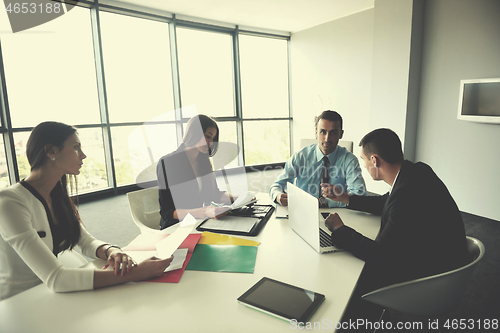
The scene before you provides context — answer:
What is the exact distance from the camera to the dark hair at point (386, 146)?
1.58m

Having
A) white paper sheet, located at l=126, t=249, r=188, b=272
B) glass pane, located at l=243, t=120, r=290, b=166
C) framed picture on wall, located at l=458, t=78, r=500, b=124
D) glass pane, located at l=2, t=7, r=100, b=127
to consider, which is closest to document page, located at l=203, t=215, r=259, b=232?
white paper sheet, located at l=126, t=249, r=188, b=272

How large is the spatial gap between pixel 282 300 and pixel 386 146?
3.28ft

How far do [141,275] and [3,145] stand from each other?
4.31 metres

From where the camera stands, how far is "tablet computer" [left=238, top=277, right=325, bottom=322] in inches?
39.0

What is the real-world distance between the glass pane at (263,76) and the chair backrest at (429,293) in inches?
227

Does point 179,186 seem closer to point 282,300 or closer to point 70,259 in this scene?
point 70,259

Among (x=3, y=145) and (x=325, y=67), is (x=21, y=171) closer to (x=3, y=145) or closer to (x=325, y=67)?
(x=3, y=145)

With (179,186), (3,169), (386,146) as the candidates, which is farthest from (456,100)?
(3,169)

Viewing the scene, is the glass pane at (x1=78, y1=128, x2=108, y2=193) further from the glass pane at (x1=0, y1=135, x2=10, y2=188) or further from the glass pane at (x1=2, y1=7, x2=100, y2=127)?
the glass pane at (x1=0, y1=135, x2=10, y2=188)

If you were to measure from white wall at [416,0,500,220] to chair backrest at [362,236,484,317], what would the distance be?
3173 millimetres

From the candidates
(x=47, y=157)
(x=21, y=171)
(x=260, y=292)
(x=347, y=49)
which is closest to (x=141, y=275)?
(x=260, y=292)

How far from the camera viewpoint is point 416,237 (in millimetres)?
1324

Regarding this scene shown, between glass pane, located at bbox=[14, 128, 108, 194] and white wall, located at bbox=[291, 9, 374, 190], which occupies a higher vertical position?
white wall, located at bbox=[291, 9, 374, 190]

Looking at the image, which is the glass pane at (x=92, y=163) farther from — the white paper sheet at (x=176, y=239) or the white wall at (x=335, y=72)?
the white wall at (x=335, y=72)
